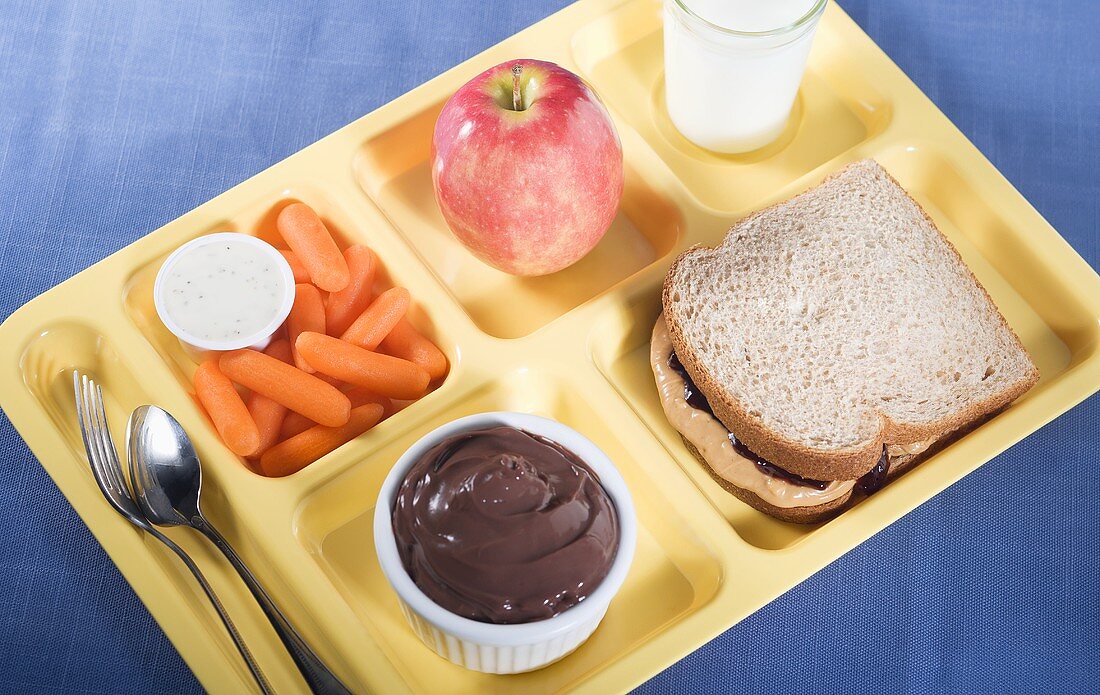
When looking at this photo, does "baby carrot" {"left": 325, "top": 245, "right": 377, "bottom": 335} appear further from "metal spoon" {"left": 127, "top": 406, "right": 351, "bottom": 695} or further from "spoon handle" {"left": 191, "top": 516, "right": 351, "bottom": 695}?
"spoon handle" {"left": 191, "top": 516, "right": 351, "bottom": 695}

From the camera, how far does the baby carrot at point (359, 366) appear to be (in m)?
1.77

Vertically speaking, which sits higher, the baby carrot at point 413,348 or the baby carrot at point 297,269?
the baby carrot at point 297,269

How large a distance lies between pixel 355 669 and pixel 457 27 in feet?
4.74

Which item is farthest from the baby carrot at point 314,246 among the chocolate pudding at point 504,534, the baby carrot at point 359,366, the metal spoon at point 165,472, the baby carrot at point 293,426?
the chocolate pudding at point 504,534

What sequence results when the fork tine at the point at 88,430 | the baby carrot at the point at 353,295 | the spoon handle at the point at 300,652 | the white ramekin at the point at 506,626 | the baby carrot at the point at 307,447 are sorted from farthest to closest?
the baby carrot at the point at 353,295
the baby carrot at the point at 307,447
the fork tine at the point at 88,430
the spoon handle at the point at 300,652
the white ramekin at the point at 506,626

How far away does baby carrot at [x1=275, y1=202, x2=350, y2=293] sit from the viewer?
186 centimetres

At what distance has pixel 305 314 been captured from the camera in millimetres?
1864

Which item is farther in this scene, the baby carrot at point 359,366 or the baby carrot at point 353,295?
the baby carrot at point 353,295

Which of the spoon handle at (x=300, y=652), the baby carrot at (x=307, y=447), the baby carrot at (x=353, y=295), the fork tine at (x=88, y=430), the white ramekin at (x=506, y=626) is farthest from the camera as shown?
the baby carrot at (x=353, y=295)

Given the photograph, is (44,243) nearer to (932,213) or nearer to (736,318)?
(736,318)

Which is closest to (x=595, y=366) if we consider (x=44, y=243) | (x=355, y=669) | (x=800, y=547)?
(x=800, y=547)

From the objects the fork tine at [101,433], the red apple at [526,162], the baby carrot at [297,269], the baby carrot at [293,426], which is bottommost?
the baby carrot at [293,426]

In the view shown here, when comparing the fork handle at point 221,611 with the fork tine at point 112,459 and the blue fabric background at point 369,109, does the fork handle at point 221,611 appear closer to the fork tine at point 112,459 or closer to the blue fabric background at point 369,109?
the fork tine at point 112,459

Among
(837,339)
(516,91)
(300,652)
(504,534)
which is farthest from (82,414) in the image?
(837,339)
